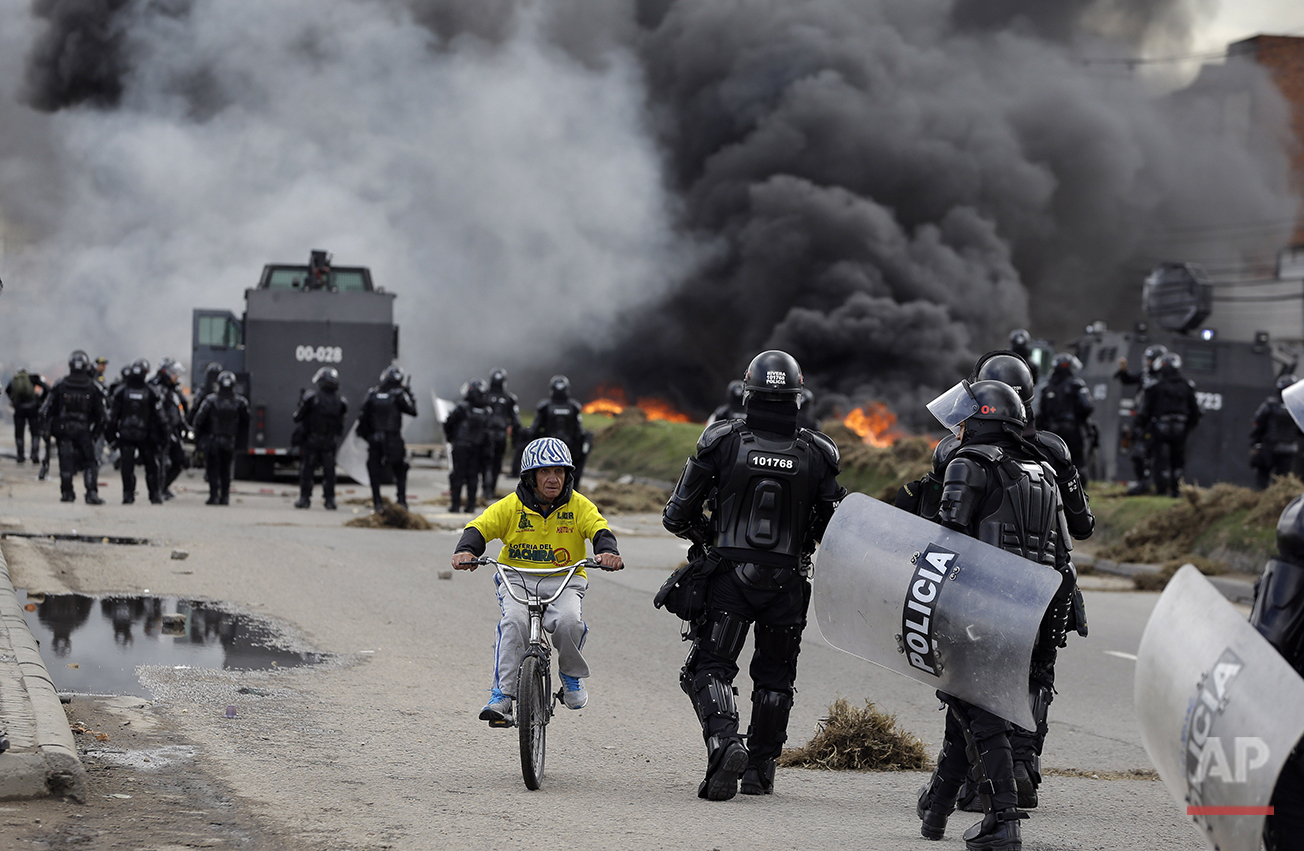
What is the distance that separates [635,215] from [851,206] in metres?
7.33

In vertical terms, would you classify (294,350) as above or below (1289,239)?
below

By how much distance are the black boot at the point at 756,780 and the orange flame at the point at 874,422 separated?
26739mm

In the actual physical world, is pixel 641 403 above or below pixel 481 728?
above

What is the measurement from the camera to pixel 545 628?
5875 millimetres

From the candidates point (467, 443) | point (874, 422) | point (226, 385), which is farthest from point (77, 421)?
point (874, 422)

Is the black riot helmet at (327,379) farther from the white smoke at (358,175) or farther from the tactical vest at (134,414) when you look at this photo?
the white smoke at (358,175)

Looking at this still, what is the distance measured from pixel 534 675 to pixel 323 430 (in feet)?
47.9

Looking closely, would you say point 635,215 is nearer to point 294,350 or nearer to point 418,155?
point 418,155

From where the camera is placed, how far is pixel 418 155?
4734 cm

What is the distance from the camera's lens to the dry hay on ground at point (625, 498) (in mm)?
20641

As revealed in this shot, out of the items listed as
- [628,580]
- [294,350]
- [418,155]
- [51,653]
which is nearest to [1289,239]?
[418,155]

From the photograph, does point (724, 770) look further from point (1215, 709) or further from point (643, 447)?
point (643, 447)

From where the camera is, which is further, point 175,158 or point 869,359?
point 175,158

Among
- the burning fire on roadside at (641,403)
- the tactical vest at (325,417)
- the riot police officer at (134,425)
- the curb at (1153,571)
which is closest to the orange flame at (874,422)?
the burning fire on roadside at (641,403)
